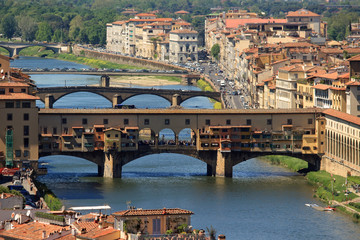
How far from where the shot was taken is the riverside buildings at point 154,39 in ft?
531

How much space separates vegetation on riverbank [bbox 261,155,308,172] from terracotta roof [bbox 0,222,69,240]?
3718 cm

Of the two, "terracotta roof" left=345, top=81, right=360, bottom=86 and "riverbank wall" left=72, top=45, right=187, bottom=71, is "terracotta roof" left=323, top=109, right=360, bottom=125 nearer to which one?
"terracotta roof" left=345, top=81, right=360, bottom=86

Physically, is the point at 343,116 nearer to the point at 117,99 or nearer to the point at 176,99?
the point at 176,99

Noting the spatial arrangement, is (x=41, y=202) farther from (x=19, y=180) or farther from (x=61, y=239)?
(x=61, y=239)

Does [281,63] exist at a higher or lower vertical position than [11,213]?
higher

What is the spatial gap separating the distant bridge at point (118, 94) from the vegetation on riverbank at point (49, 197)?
42.7 metres

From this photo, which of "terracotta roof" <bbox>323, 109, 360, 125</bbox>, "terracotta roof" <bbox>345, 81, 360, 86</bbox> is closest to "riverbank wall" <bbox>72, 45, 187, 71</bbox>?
"terracotta roof" <bbox>345, 81, 360, 86</bbox>

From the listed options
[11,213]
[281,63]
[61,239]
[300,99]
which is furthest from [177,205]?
[281,63]

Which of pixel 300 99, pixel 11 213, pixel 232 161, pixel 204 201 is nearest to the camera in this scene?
pixel 11 213

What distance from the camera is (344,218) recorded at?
198 ft

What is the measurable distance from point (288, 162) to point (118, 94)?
118 feet

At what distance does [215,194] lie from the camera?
66.8 m

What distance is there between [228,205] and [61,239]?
25.0 m

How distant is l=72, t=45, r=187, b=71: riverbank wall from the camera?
156250mm
